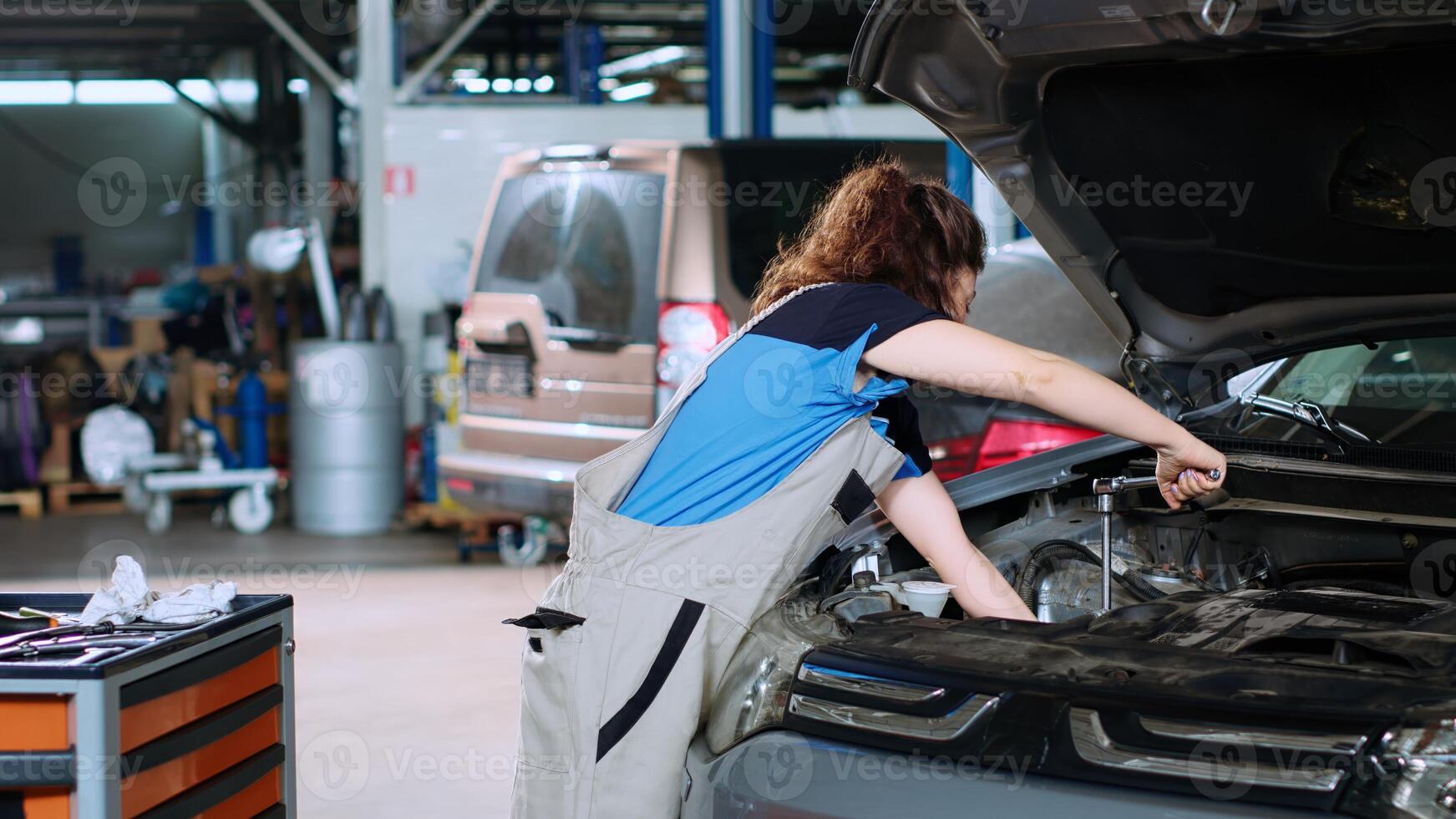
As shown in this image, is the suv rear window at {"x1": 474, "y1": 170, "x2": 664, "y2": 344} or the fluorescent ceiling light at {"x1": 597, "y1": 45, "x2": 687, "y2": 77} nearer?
the suv rear window at {"x1": 474, "y1": 170, "x2": 664, "y2": 344}

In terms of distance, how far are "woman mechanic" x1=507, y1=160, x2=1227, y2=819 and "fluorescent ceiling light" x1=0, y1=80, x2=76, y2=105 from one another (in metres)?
15.8

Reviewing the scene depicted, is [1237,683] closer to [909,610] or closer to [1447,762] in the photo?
[1447,762]

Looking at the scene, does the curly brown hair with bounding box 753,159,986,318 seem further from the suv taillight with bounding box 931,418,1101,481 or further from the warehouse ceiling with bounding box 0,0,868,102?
the warehouse ceiling with bounding box 0,0,868,102

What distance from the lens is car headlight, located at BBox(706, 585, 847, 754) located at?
1.76 m

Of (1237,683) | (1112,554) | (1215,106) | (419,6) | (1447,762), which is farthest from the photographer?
(419,6)

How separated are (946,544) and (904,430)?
0.19 meters

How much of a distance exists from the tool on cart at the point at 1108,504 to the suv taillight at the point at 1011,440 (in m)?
1.41

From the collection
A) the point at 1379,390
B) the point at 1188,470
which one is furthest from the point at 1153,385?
the point at 1188,470

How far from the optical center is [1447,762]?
1.32 metres

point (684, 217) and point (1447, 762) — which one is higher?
point (684, 217)

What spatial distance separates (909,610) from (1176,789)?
64cm

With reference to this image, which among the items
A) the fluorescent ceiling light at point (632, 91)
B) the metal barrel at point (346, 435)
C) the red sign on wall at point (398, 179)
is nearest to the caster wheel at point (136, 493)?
the metal barrel at point (346, 435)

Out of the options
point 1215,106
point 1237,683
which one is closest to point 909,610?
point 1237,683

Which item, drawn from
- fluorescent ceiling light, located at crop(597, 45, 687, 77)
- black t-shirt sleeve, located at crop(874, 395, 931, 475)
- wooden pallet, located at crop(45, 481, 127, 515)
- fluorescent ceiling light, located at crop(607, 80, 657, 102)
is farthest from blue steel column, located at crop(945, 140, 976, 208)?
fluorescent ceiling light, located at crop(597, 45, 687, 77)
